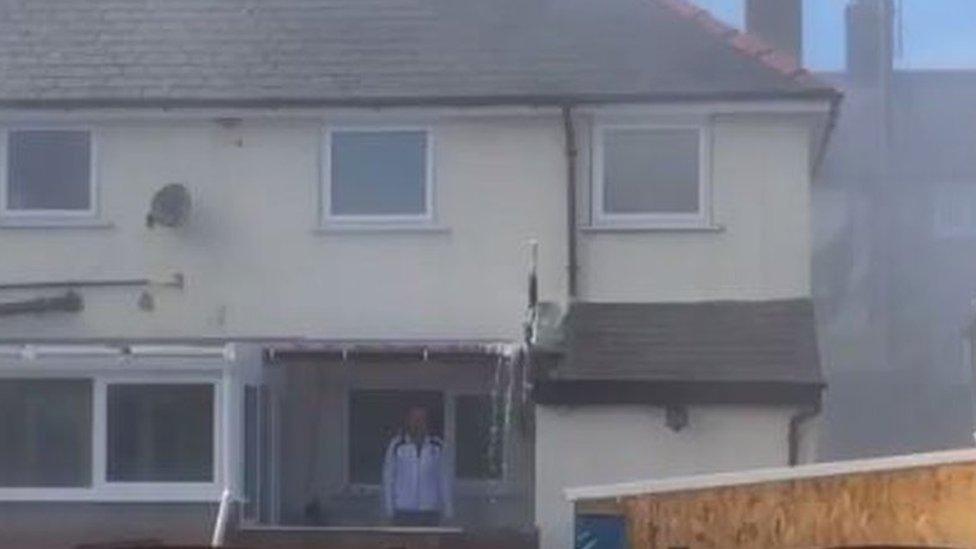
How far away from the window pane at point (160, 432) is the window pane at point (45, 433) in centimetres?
28

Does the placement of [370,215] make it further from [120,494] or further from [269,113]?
[120,494]

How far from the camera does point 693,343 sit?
938 inches

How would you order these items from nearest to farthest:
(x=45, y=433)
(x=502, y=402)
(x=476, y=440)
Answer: (x=45, y=433), (x=502, y=402), (x=476, y=440)

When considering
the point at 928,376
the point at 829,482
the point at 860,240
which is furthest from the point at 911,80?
the point at 829,482

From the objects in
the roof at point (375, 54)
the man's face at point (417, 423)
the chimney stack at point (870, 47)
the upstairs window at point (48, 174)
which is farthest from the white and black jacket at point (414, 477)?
the chimney stack at point (870, 47)

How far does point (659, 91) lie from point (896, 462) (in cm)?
1153

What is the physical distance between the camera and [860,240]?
53.7 meters

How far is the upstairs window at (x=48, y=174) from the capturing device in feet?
82.2

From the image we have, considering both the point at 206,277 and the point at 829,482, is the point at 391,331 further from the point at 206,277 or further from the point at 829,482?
the point at 829,482

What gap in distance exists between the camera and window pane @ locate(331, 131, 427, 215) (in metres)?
24.8

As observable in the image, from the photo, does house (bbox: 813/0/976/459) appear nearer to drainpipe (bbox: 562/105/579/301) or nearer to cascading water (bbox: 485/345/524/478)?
cascading water (bbox: 485/345/524/478)

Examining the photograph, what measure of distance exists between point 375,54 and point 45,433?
4910 mm

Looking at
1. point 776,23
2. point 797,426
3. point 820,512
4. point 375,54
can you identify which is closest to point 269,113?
point 375,54

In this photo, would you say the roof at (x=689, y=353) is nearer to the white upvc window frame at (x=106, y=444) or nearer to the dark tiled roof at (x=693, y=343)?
the dark tiled roof at (x=693, y=343)
